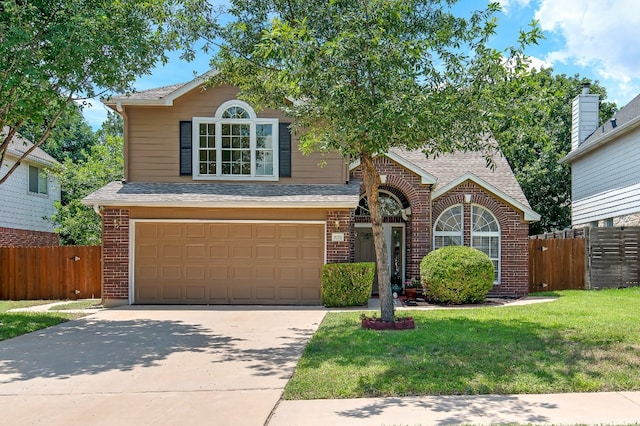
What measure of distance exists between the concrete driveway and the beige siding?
4402 mm

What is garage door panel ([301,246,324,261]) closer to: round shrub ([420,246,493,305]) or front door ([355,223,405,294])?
front door ([355,223,405,294])

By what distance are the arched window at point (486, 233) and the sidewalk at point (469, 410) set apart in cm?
994

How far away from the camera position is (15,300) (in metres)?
16.0

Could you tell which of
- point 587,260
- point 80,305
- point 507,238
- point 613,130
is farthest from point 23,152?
point 613,130

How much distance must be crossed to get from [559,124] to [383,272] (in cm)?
2232

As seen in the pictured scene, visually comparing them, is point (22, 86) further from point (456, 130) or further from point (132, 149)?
point (456, 130)

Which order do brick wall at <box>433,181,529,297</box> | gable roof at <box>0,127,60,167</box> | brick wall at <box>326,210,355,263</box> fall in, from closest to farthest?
brick wall at <box>326,210,355,263</box> → brick wall at <box>433,181,529,297</box> → gable roof at <box>0,127,60,167</box>

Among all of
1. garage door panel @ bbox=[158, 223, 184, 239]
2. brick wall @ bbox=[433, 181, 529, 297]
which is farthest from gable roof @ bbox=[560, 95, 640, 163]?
garage door panel @ bbox=[158, 223, 184, 239]

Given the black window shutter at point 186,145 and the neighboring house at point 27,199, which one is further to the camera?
the neighboring house at point 27,199

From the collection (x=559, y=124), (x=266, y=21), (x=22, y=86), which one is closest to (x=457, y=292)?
(x=266, y=21)

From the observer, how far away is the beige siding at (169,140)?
577 inches

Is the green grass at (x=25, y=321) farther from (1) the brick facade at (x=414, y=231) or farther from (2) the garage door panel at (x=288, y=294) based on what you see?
(2) the garage door panel at (x=288, y=294)

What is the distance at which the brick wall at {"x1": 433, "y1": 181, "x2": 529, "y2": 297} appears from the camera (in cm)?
1551

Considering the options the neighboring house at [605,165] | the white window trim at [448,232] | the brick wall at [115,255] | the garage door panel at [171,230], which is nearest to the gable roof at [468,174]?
the white window trim at [448,232]
